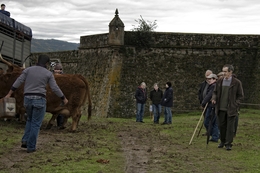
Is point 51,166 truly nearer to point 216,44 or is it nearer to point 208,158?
point 208,158

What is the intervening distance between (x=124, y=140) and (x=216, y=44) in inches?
659

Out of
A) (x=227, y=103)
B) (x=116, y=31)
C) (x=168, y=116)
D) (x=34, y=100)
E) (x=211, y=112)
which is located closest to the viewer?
(x=34, y=100)

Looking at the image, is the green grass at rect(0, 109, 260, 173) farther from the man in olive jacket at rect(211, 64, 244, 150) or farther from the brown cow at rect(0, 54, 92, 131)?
the brown cow at rect(0, 54, 92, 131)

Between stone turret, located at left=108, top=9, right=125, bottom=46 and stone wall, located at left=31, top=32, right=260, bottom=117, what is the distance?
14.7 inches

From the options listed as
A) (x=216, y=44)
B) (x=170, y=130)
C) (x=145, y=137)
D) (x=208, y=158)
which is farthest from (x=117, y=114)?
(x=208, y=158)

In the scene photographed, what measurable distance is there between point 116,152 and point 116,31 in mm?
16778

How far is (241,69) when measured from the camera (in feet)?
94.6

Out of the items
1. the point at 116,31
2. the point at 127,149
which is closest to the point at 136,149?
the point at 127,149

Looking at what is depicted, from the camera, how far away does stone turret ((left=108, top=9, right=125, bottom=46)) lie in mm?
26641

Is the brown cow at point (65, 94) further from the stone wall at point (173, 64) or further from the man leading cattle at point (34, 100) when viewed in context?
the stone wall at point (173, 64)

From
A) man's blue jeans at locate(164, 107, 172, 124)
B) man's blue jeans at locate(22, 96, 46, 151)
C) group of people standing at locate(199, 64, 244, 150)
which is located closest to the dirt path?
man's blue jeans at locate(22, 96, 46, 151)

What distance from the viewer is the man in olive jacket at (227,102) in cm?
1148

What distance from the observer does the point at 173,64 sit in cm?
2825

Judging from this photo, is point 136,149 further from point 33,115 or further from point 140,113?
point 140,113
